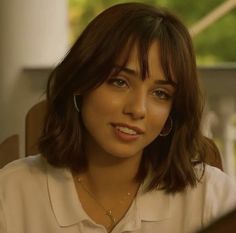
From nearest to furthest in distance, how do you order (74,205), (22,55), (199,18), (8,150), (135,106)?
(135,106), (74,205), (8,150), (22,55), (199,18)

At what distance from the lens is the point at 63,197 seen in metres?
1.10

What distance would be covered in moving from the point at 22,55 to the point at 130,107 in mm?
1450

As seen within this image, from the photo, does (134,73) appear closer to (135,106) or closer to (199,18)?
(135,106)

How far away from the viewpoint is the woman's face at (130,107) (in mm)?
973

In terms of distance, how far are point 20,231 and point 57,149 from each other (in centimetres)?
17

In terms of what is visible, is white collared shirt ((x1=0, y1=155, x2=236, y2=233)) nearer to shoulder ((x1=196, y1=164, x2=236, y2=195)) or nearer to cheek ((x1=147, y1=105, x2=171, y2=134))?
shoulder ((x1=196, y1=164, x2=236, y2=195))

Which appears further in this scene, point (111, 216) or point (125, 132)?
point (111, 216)

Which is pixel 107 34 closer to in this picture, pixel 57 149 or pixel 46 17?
pixel 57 149

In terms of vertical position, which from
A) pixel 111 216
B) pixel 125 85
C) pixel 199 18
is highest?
pixel 199 18

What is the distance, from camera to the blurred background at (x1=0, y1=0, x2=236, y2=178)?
2.27 m

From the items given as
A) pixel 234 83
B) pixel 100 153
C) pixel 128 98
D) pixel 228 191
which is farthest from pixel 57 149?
pixel 234 83

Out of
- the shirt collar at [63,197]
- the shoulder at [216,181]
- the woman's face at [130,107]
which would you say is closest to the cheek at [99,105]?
the woman's face at [130,107]

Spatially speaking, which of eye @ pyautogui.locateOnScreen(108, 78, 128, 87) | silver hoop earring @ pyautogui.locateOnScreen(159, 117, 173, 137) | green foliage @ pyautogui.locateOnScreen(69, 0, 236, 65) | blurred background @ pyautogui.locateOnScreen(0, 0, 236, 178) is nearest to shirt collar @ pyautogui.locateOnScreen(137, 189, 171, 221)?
silver hoop earring @ pyautogui.locateOnScreen(159, 117, 173, 137)

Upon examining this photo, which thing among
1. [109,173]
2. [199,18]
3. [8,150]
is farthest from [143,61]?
[199,18]
